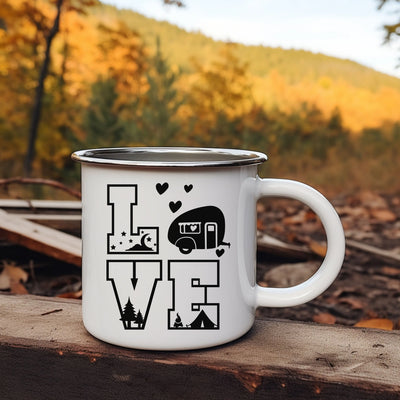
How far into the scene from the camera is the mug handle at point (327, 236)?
0.83 m

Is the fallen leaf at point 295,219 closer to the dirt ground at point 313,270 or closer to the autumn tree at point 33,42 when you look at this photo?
the dirt ground at point 313,270

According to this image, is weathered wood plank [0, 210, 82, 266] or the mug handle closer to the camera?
the mug handle

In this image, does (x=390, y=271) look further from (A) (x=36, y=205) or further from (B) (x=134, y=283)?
(B) (x=134, y=283)

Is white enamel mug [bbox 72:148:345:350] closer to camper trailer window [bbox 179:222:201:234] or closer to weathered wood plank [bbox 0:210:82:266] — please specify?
camper trailer window [bbox 179:222:201:234]

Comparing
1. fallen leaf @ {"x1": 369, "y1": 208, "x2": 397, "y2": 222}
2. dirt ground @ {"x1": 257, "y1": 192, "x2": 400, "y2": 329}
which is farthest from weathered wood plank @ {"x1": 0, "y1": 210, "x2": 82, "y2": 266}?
fallen leaf @ {"x1": 369, "y1": 208, "x2": 397, "y2": 222}

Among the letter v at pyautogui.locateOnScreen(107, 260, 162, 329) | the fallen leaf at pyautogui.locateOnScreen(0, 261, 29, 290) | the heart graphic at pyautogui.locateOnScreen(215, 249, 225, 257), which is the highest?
the heart graphic at pyautogui.locateOnScreen(215, 249, 225, 257)

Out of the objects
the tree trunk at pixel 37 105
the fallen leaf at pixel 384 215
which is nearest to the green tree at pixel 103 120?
the tree trunk at pixel 37 105

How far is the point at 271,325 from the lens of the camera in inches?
39.0

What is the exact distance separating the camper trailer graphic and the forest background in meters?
4.78

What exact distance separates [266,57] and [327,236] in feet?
27.6

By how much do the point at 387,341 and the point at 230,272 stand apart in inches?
13.2

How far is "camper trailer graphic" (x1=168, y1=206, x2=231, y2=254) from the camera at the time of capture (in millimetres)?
767

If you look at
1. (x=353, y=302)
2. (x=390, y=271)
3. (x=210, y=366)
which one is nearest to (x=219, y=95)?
(x=390, y=271)

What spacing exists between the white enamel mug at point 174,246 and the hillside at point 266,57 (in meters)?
7.35
